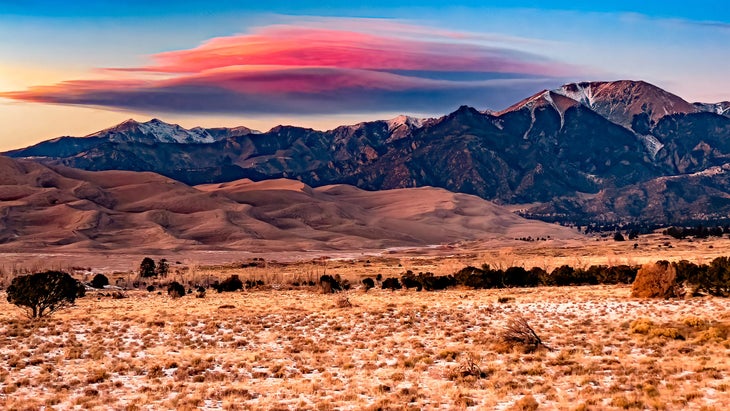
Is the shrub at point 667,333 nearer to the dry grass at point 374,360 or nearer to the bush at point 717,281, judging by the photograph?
the dry grass at point 374,360

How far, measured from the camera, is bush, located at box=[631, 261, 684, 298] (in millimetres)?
51281

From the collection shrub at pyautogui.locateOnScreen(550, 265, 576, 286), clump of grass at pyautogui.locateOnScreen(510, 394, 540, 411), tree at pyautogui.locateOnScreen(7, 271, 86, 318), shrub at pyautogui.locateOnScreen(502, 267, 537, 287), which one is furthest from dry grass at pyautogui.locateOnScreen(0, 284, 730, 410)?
shrub at pyautogui.locateOnScreen(502, 267, 537, 287)

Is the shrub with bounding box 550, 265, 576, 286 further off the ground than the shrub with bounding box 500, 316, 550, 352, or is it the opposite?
the shrub with bounding box 500, 316, 550, 352

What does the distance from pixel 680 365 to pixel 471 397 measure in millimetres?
9024

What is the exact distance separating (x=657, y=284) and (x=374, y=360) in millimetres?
29405

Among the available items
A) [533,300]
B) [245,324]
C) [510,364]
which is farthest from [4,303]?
[510,364]

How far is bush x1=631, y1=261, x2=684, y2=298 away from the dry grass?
249 centimetres

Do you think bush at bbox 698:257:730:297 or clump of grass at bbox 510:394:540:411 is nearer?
clump of grass at bbox 510:394:540:411

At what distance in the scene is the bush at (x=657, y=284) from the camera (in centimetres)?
5128

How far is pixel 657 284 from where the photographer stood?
51500 mm

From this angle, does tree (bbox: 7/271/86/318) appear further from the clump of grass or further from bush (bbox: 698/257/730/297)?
bush (bbox: 698/257/730/297)

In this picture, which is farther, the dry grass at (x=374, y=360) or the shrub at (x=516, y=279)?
the shrub at (x=516, y=279)

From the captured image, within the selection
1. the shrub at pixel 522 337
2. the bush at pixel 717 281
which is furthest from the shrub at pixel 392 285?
the shrub at pixel 522 337

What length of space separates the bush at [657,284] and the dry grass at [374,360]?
8.17ft
